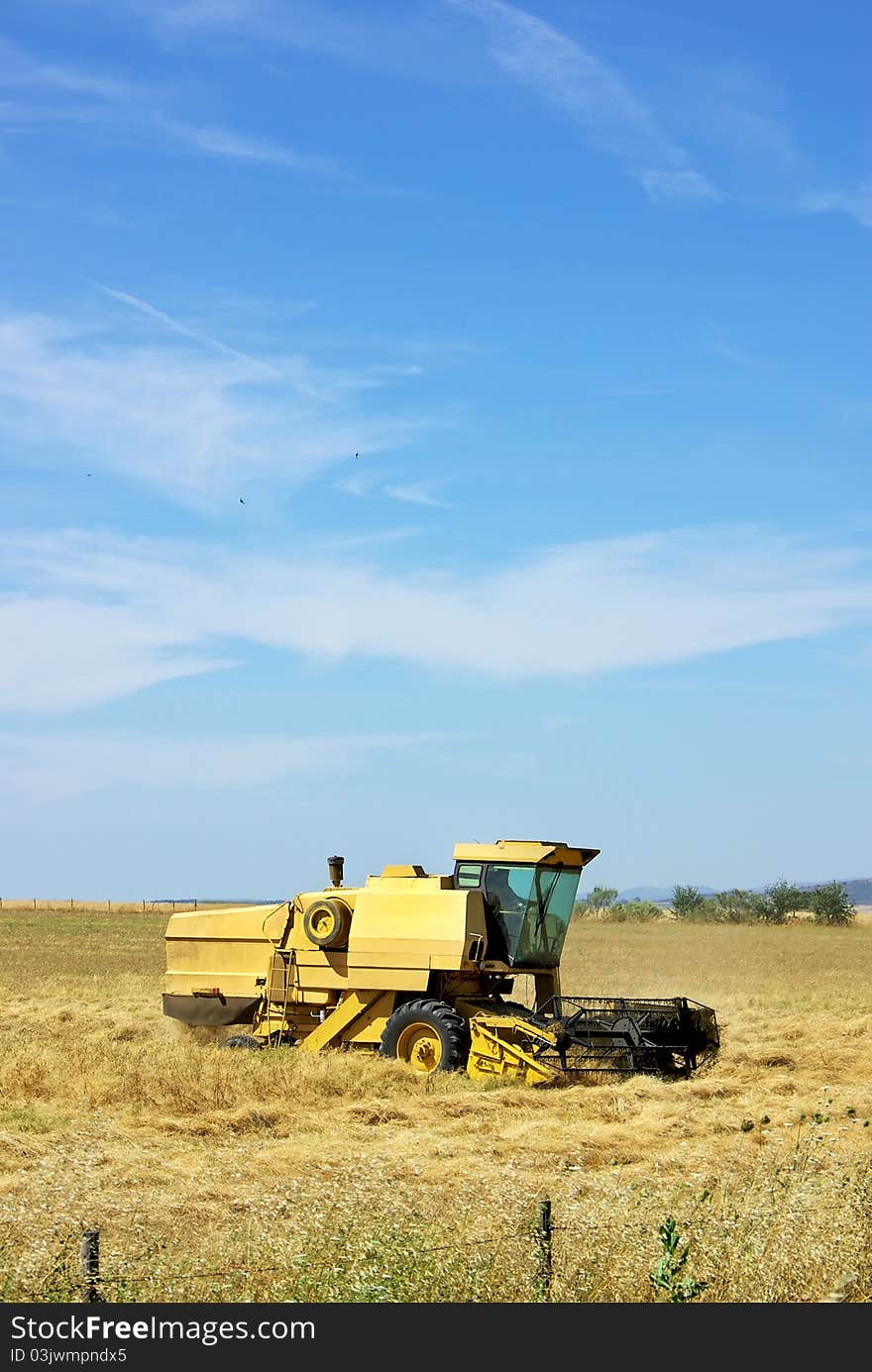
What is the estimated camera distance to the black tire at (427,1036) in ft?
53.1

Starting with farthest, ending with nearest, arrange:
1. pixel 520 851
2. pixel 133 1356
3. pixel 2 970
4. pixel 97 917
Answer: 1. pixel 97 917
2. pixel 2 970
3. pixel 520 851
4. pixel 133 1356

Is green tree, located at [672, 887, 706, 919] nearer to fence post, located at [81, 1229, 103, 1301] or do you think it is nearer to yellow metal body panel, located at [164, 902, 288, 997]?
yellow metal body panel, located at [164, 902, 288, 997]

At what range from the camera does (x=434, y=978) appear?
57.1 ft

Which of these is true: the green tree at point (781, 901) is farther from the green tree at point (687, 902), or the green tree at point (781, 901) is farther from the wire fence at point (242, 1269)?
the wire fence at point (242, 1269)

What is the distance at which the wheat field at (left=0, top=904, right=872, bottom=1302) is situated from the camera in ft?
24.7

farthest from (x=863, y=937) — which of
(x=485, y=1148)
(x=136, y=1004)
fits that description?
(x=485, y=1148)

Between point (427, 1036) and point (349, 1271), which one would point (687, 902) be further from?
point (349, 1271)

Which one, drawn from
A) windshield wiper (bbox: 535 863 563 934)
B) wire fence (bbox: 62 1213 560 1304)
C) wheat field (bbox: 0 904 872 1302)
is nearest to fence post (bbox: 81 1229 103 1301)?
wire fence (bbox: 62 1213 560 1304)

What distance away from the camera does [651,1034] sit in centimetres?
1612

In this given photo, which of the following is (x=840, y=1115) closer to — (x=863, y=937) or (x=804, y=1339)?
(x=804, y=1339)

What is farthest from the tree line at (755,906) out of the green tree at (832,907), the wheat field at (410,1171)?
the wheat field at (410,1171)

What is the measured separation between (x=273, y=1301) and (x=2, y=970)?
27338 millimetres

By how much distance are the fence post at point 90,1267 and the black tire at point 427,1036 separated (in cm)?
934

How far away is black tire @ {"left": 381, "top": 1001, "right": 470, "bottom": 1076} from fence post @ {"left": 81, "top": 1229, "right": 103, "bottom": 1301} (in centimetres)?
934
